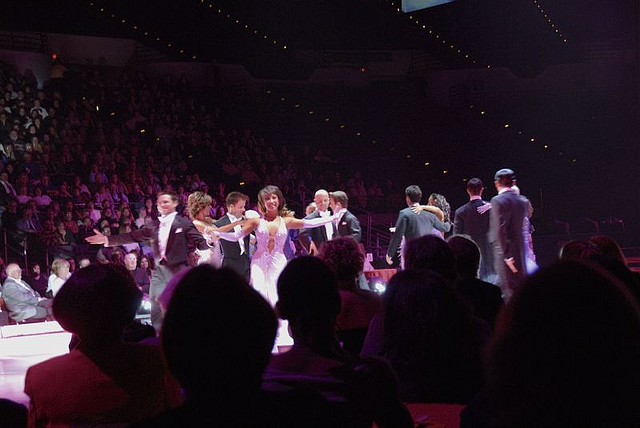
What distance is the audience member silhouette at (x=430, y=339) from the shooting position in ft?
7.52

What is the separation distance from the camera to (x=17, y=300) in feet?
28.9

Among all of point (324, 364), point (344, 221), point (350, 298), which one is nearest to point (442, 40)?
point (344, 221)

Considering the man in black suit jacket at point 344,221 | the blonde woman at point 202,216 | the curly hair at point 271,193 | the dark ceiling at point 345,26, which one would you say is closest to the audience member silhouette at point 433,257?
the curly hair at point 271,193

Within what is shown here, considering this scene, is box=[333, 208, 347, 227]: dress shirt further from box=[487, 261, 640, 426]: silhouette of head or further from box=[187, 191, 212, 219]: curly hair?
box=[487, 261, 640, 426]: silhouette of head

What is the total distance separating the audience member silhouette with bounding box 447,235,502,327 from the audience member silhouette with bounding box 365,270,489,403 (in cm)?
77

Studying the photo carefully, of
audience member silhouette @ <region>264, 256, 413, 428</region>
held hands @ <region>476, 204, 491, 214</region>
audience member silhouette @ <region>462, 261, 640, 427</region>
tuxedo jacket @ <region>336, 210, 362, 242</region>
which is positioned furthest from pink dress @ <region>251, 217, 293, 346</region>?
audience member silhouette @ <region>462, 261, 640, 427</region>

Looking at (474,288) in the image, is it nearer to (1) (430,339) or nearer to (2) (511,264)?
(1) (430,339)

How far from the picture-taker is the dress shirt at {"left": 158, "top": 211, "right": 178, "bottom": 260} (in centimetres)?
624

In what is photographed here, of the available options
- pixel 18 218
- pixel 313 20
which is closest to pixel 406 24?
pixel 313 20

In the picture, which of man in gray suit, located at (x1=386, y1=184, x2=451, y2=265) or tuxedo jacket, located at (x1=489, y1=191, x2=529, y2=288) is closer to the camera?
tuxedo jacket, located at (x1=489, y1=191, x2=529, y2=288)

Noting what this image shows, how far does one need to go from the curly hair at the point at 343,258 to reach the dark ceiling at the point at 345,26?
15.4 meters

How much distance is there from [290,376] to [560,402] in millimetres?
959

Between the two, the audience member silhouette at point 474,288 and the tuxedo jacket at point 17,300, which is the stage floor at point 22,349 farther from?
the audience member silhouette at point 474,288

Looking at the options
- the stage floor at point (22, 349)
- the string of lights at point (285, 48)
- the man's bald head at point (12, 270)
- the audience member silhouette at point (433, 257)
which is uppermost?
the string of lights at point (285, 48)
